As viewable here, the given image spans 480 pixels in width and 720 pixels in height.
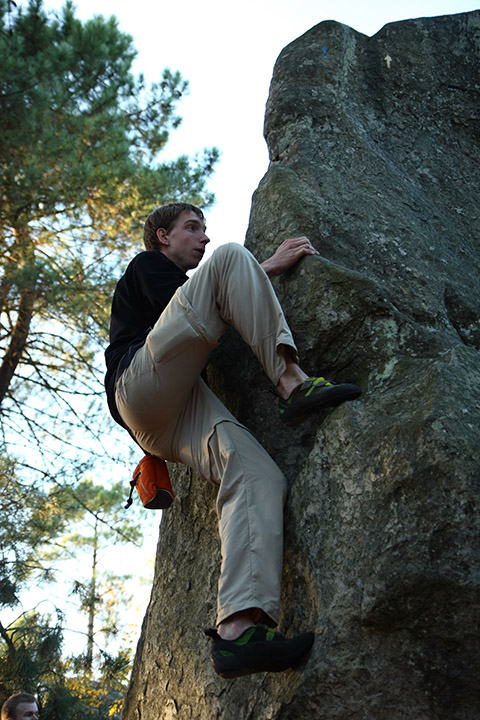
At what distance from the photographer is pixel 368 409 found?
2.54 meters

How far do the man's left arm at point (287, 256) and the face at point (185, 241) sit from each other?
0.42 m

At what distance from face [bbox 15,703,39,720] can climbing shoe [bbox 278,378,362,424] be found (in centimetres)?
295

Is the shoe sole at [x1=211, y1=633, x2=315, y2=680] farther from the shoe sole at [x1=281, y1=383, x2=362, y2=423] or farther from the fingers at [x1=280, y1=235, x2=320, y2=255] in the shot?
the fingers at [x1=280, y1=235, x2=320, y2=255]

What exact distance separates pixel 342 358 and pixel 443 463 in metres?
0.79

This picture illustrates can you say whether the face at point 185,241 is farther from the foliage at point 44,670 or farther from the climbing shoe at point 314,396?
the foliage at point 44,670

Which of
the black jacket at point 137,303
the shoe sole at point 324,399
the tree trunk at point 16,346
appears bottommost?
the shoe sole at point 324,399

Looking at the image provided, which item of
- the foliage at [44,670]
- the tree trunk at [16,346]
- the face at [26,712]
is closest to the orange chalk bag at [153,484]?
the face at [26,712]

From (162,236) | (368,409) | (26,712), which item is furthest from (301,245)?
(26,712)

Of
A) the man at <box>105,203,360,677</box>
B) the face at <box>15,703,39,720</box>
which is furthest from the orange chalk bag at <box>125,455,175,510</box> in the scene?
the face at <box>15,703,39,720</box>

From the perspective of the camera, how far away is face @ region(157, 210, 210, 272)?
3.37 m

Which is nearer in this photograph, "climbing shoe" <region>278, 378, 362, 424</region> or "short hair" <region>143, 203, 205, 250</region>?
"climbing shoe" <region>278, 378, 362, 424</region>

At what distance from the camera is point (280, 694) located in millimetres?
2387

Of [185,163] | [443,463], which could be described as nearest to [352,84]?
[443,463]

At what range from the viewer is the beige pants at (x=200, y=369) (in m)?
2.55
